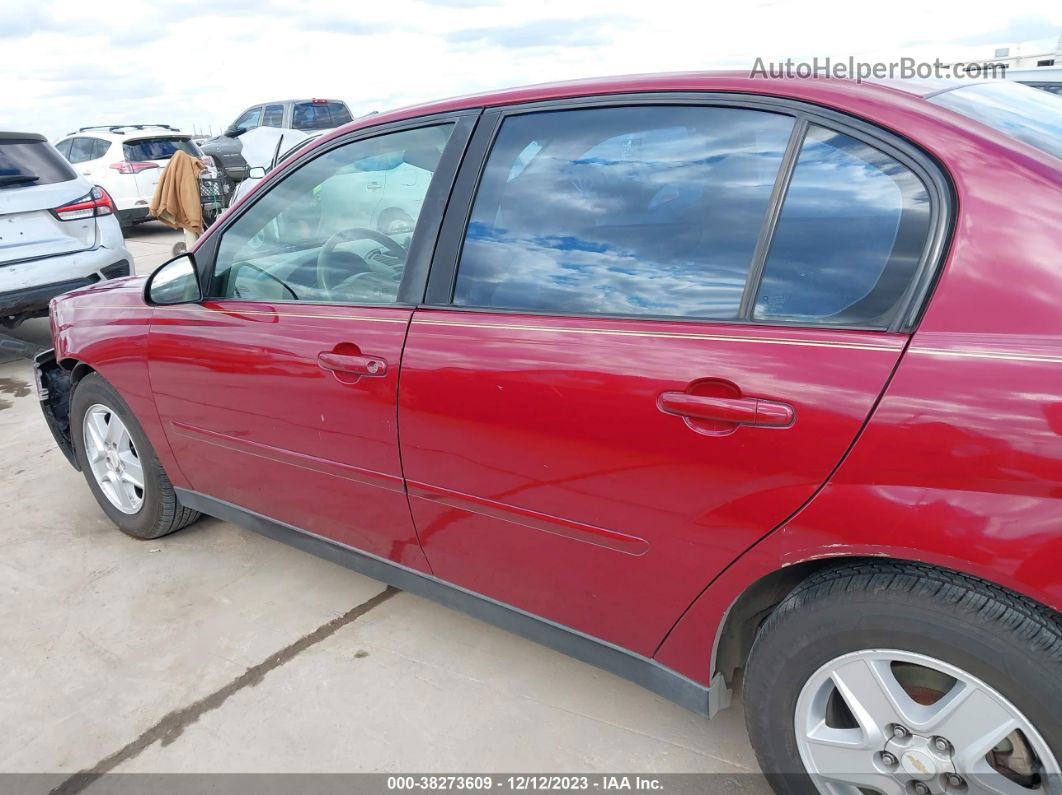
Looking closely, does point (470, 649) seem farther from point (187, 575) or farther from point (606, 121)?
point (606, 121)

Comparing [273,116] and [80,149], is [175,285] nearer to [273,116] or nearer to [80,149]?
[80,149]

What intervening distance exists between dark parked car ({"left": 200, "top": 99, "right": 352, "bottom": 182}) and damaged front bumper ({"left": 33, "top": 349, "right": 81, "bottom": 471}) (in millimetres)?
11934

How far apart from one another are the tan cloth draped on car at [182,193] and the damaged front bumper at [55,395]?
5535mm

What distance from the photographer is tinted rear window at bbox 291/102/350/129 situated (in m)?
15.2

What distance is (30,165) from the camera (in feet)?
18.6

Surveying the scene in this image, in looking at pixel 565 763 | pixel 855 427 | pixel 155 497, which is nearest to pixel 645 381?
pixel 855 427

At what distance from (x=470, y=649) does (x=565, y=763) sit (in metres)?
0.57

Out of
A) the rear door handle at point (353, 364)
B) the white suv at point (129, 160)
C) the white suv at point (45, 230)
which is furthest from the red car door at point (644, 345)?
the white suv at point (129, 160)

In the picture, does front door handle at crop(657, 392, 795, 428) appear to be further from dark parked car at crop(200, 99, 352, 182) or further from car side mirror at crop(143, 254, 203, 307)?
dark parked car at crop(200, 99, 352, 182)

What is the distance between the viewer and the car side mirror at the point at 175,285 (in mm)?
2756

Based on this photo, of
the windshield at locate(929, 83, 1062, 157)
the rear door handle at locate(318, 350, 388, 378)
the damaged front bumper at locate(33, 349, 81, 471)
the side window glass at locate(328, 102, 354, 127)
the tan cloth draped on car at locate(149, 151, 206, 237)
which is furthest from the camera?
the side window glass at locate(328, 102, 354, 127)

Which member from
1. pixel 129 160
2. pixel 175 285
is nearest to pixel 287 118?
pixel 129 160

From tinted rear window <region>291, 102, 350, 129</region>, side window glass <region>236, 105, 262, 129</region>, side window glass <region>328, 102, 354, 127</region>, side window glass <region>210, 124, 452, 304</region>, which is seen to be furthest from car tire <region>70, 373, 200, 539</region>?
side window glass <region>236, 105, 262, 129</region>

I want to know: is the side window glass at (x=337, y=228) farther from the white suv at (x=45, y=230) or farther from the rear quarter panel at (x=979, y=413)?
the white suv at (x=45, y=230)
